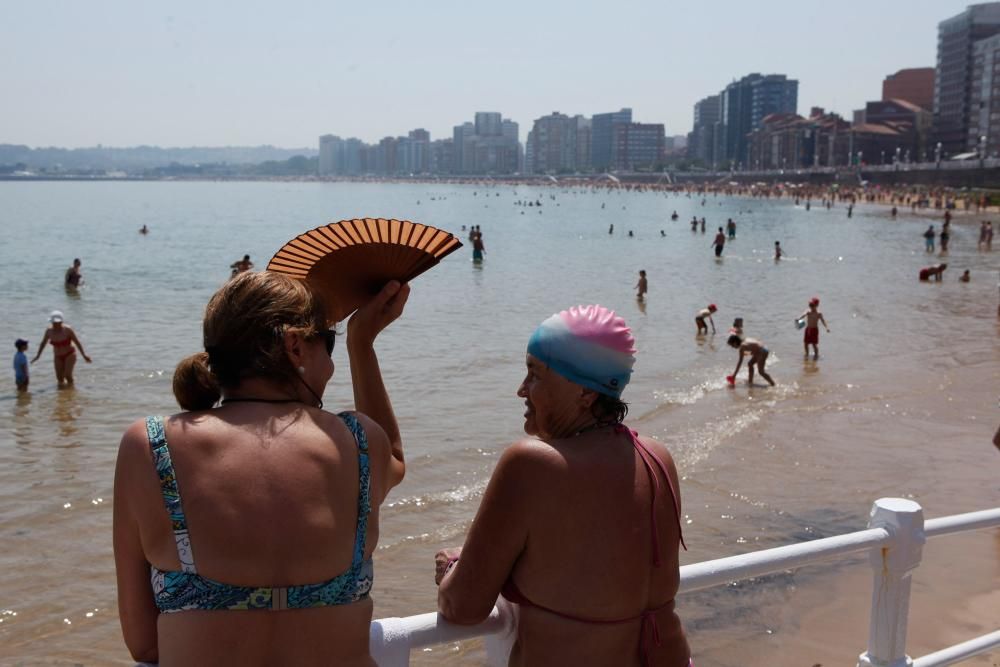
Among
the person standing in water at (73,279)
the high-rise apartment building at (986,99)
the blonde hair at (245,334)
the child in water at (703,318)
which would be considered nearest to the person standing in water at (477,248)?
the person standing in water at (73,279)

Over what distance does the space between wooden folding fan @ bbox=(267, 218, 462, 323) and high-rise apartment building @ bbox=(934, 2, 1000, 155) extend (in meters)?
160

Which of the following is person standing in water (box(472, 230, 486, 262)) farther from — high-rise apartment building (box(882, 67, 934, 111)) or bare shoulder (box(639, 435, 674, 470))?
high-rise apartment building (box(882, 67, 934, 111))

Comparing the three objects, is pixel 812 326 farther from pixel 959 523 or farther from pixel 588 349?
pixel 588 349

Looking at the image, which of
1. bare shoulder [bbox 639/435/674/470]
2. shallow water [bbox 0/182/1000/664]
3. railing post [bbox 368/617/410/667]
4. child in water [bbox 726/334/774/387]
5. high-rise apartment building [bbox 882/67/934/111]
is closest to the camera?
railing post [bbox 368/617/410/667]

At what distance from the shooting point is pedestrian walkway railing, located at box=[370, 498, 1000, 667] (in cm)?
224

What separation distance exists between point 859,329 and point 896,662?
20.9m

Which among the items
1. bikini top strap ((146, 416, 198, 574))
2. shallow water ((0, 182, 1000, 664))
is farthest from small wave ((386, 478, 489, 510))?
bikini top strap ((146, 416, 198, 574))

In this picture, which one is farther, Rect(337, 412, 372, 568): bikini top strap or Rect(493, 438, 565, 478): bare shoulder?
Rect(493, 438, 565, 478): bare shoulder

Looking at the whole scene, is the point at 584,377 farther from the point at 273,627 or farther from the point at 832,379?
the point at 832,379

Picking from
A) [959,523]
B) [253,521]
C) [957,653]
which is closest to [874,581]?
[959,523]

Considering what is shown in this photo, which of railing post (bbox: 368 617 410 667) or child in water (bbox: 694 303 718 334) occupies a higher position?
railing post (bbox: 368 617 410 667)

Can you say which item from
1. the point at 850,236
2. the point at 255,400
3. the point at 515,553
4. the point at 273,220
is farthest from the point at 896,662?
the point at 273,220

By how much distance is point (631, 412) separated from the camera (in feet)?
46.5

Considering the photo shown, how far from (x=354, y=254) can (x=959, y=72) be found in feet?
555
